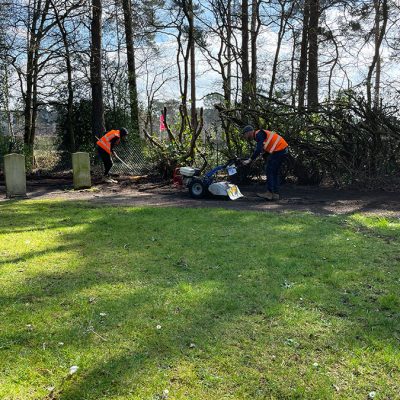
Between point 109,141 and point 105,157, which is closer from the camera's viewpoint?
point 109,141

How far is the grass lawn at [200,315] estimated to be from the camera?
2.88m

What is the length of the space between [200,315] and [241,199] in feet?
23.8

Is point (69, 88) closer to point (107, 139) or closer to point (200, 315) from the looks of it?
point (107, 139)

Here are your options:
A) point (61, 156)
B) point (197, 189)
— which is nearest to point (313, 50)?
point (197, 189)

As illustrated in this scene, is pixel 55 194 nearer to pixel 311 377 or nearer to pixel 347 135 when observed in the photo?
pixel 347 135

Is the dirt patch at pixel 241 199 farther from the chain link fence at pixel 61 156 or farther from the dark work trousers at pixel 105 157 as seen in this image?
the chain link fence at pixel 61 156

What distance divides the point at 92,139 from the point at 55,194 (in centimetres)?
888

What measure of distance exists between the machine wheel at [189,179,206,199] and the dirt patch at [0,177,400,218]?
9.4 inches

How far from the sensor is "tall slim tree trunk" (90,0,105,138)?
60.0 ft

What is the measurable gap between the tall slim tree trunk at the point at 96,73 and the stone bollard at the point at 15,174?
767cm

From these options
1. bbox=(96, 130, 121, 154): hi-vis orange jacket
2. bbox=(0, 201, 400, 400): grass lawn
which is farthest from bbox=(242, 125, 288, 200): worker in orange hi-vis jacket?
bbox=(96, 130, 121, 154): hi-vis orange jacket

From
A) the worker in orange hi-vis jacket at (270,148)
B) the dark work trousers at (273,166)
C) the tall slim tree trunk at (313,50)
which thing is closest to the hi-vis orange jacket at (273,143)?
the worker in orange hi-vis jacket at (270,148)

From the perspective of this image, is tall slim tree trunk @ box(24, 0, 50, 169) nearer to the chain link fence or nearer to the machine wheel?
the chain link fence

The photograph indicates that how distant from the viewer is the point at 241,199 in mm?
10961
